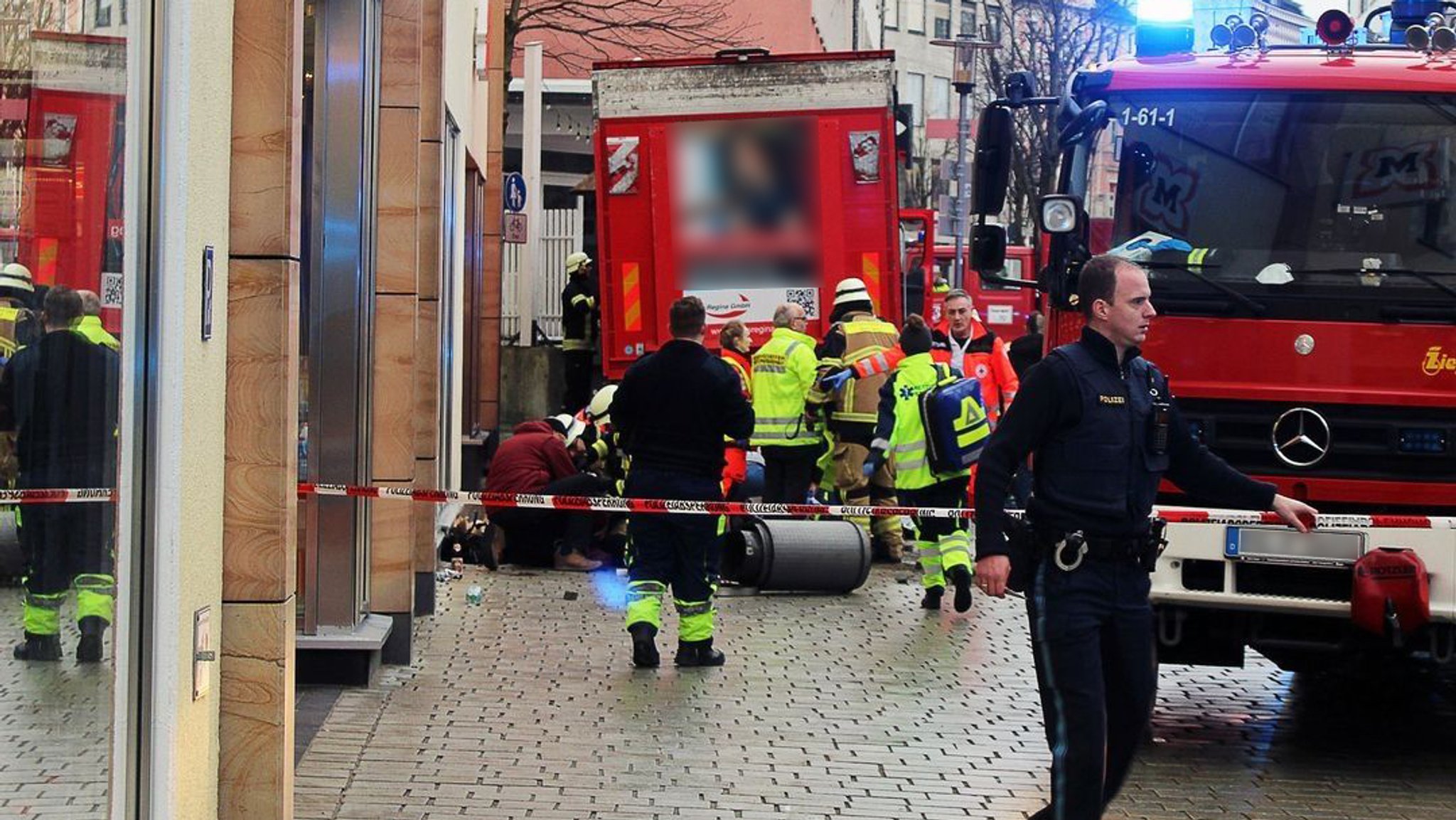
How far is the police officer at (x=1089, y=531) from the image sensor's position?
6.19 meters

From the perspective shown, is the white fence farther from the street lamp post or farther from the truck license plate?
the truck license plate

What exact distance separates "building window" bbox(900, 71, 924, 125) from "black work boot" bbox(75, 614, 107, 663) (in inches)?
3405

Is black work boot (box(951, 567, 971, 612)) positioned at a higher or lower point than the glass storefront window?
lower

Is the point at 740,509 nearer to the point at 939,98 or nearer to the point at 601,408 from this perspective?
the point at 601,408

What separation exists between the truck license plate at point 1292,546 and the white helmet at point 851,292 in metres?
7.22

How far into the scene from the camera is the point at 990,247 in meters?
9.38

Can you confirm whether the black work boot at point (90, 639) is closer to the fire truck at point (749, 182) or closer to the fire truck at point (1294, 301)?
the fire truck at point (1294, 301)

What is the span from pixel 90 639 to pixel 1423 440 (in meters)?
5.62

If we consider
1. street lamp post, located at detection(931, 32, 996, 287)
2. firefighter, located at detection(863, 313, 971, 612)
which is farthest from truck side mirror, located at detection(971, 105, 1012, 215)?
street lamp post, located at detection(931, 32, 996, 287)

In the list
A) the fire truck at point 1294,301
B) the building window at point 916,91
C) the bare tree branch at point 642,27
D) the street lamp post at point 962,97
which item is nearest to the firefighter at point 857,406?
the fire truck at point 1294,301

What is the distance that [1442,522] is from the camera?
7.99 metres

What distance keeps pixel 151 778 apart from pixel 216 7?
6.48 feet

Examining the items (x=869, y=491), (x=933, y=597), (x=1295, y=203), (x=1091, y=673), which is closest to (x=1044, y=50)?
(x=869, y=491)

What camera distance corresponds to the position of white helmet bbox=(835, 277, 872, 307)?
15266 millimetres
